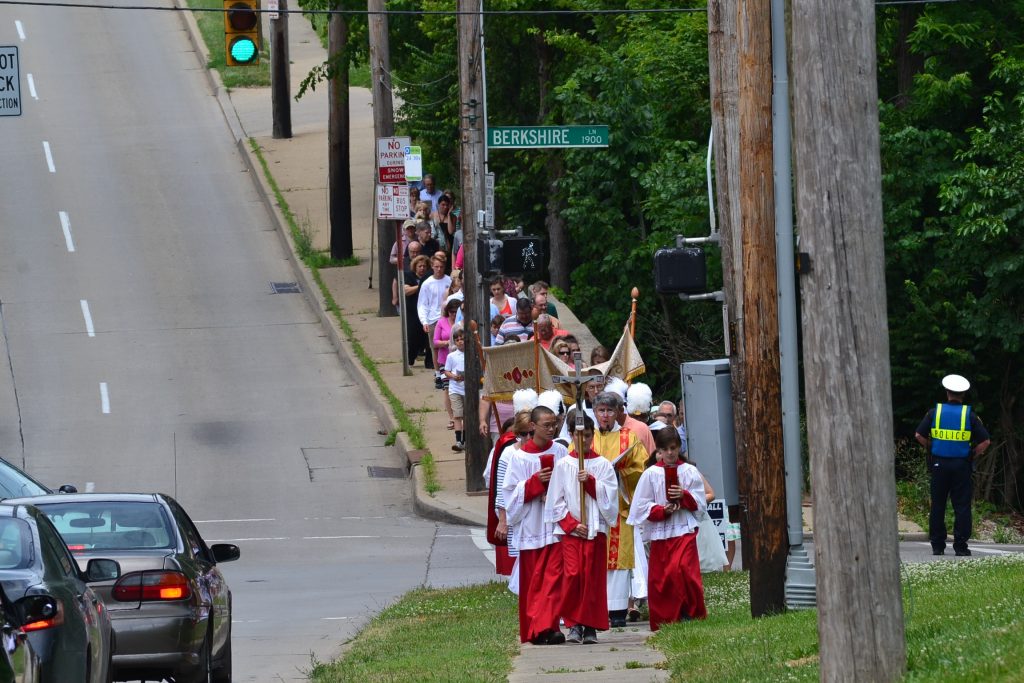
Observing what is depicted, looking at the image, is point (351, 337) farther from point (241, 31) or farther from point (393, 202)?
point (241, 31)

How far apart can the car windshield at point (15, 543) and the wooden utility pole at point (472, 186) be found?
11869mm

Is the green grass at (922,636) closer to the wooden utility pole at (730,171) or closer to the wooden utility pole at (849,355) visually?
the wooden utility pole at (849,355)

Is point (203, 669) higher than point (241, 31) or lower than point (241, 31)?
lower

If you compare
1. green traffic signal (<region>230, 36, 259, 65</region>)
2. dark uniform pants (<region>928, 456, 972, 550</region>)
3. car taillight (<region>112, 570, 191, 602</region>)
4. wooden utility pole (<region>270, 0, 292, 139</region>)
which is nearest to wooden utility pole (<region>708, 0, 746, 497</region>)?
car taillight (<region>112, 570, 191, 602</region>)

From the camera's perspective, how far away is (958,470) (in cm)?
1792

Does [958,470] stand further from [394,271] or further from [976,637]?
[394,271]

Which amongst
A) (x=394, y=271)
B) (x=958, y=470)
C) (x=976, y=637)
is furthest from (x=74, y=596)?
(x=394, y=271)

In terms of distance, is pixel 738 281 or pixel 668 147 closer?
pixel 738 281

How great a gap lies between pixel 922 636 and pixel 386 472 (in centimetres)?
1521

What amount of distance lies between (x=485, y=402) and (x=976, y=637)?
497 inches

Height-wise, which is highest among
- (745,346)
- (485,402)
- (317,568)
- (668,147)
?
(668,147)

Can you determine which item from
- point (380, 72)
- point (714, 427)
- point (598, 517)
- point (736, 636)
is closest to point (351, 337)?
point (380, 72)

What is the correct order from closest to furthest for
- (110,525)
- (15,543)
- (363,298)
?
(15,543) < (110,525) < (363,298)

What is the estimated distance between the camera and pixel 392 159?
2659cm
